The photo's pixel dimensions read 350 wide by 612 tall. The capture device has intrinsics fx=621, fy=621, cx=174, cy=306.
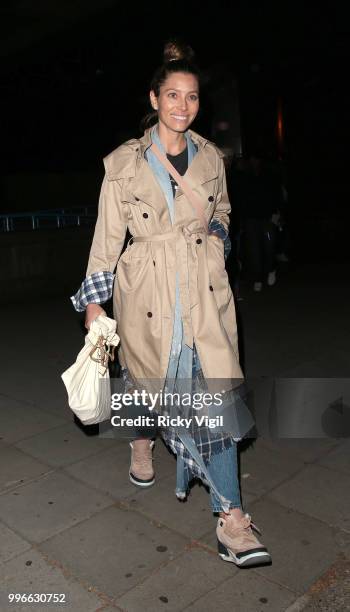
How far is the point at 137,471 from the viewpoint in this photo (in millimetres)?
3381

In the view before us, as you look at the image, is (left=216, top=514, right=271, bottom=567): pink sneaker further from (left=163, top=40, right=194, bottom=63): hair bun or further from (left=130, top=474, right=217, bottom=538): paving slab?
(left=163, top=40, right=194, bottom=63): hair bun

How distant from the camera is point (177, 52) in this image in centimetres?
284

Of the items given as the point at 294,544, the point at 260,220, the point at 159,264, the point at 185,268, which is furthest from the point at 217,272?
the point at 260,220

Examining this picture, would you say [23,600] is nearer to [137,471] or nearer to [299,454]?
[137,471]

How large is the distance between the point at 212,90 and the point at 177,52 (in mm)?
12053

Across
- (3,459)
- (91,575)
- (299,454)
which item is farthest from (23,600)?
(299,454)

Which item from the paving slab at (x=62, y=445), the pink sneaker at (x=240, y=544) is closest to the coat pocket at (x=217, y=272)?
the pink sneaker at (x=240, y=544)

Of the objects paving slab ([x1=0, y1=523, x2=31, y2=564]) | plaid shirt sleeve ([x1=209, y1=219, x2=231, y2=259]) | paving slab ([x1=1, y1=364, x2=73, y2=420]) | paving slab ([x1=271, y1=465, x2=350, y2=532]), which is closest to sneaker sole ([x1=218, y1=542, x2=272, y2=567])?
paving slab ([x1=271, y1=465, x2=350, y2=532])

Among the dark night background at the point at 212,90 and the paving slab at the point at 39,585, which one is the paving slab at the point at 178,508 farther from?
the dark night background at the point at 212,90

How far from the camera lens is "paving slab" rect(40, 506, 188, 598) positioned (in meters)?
2.62

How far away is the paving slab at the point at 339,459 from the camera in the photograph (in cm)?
356

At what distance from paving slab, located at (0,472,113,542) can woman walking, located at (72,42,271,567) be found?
679mm

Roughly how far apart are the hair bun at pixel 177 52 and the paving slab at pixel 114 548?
7.20ft

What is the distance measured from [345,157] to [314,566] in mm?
22358
